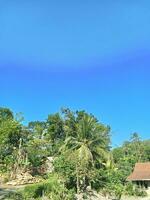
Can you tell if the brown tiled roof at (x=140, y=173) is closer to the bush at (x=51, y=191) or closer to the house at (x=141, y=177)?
the house at (x=141, y=177)

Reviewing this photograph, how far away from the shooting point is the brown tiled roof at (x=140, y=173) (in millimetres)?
49875

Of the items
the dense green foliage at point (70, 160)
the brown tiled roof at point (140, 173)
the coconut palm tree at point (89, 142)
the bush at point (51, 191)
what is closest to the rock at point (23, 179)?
the dense green foliage at point (70, 160)

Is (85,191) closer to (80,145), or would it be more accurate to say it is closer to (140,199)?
(80,145)

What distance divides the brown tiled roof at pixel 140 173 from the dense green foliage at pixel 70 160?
173 cm

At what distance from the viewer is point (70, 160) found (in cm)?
3562

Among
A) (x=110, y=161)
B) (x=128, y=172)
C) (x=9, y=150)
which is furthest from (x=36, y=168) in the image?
(x=110, y=161)

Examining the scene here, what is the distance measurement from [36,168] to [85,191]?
22528mm

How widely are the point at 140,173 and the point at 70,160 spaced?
60.0 feet

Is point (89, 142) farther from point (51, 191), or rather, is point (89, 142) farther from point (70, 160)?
point (51, 191)

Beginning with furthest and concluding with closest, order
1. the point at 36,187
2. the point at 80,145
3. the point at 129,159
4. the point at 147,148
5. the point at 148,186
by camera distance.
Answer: the point at 147,148 → the point at 129,159 → the point at 148,186 → the point at 80,145 → the point at 36,187

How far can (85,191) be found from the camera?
35.4m

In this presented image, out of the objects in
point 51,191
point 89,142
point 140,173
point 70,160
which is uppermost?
point 89,142

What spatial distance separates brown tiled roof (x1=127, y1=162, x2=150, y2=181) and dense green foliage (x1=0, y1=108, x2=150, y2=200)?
173 centimetres


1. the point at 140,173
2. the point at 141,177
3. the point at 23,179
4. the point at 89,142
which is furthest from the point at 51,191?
the point at 140,173
